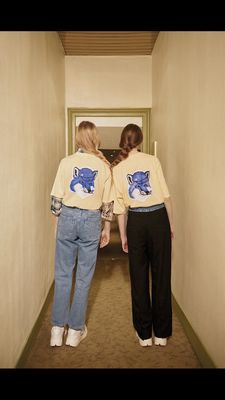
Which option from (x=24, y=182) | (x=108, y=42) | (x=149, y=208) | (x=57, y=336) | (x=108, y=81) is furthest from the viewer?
(x=108, y=81)

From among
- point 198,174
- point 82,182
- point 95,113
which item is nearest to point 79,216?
point 82,182

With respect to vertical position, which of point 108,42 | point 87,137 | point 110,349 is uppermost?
point 108,42

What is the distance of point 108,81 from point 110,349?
3.54 metres

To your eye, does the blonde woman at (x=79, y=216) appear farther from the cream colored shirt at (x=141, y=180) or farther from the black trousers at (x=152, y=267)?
the black trousers at (x=152, y=267)

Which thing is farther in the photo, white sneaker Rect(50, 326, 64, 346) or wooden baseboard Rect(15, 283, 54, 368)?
white sneaker Rect(50, 326, 64, 346)

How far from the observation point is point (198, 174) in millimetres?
2463

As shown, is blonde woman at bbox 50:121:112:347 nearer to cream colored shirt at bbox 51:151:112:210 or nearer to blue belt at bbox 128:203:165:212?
cream colored shirt at bbox 51:151:112:210

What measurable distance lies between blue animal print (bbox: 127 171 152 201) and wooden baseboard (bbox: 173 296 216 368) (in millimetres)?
960

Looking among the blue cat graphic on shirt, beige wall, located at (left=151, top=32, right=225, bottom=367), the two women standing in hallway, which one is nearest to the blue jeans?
the blue cat graphic on shirt

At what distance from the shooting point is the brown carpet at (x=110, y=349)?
239cm

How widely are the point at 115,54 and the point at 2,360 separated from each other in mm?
4110

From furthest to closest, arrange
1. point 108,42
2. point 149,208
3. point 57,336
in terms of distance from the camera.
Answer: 1. point 108,42
2. point 57,336
3. point 149,208

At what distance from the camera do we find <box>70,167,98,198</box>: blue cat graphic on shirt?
2.50 meters

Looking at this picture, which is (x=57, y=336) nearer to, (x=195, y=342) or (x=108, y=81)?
(x=195, y=342)
